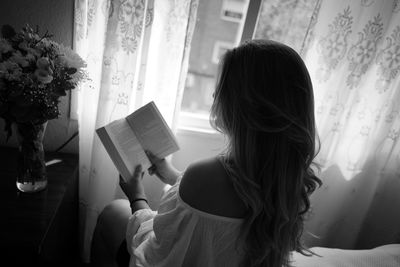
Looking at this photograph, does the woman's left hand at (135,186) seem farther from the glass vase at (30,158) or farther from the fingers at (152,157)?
the glass vase at (30,158)

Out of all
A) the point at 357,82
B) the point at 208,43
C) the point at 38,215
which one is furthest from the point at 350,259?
the point at 208,43

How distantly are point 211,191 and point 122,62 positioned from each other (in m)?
0.64

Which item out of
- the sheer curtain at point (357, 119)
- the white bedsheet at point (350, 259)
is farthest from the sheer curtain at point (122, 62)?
the white bedsheet at point (350, 259)

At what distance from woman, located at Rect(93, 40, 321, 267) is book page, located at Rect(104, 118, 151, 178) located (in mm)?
265

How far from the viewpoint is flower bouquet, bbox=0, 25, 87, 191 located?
766 millimetres

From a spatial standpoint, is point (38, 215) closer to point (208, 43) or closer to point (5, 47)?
point (5, 47)

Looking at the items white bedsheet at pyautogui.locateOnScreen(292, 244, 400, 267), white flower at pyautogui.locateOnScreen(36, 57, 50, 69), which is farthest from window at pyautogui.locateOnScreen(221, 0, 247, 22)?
white bedsheet at pyautogui.locateOnScreen(292, 244, 400, 267)

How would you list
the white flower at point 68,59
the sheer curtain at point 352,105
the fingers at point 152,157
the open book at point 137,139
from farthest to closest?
the sheer curtain at point 352,105 → the fingers at point 152,157 → the open book at point 137,139 → the white flower at point 68,59

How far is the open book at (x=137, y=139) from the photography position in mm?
992

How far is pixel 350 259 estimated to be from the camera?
104cm

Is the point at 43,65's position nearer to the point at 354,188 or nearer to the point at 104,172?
the point at 104,172

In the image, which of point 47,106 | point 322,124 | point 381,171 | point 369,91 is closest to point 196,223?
point 47,106

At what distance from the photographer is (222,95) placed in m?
0.74

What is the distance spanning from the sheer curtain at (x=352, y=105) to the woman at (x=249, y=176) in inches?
24.6
